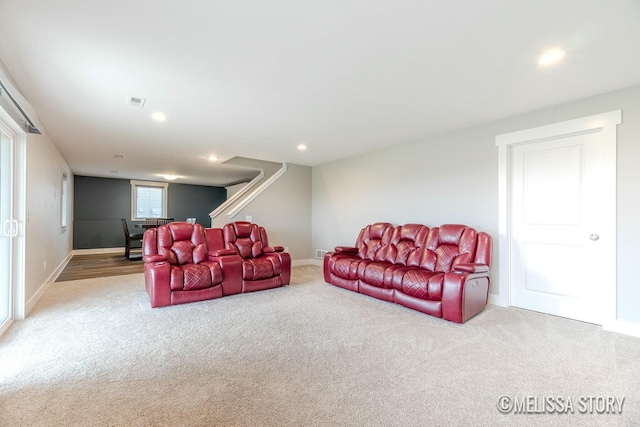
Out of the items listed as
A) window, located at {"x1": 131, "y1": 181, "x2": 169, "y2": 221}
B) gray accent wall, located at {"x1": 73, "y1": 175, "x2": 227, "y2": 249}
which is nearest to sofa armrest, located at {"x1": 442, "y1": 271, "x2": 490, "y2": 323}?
gray accent wall, located at {"x1": 73, "y1": 175, "x2": 227, "y2": 249}

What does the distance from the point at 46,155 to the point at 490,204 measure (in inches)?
250

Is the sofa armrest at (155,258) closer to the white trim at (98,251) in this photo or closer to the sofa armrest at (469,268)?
the sofa armrest at (469,268)

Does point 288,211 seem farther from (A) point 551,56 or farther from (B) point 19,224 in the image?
(A) point 551,56

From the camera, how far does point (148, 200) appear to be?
9.44 metres

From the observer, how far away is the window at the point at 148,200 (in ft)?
30.1

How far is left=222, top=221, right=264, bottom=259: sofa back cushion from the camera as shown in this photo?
463 cm

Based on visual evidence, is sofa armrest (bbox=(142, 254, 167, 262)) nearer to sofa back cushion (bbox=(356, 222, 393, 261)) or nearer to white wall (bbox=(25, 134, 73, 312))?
white wall (bbox=(25, 134, 73, 312))

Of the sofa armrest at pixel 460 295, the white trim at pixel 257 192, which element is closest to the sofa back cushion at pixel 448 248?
the sofa armrest at pixel 460 295

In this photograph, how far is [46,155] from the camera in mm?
4227

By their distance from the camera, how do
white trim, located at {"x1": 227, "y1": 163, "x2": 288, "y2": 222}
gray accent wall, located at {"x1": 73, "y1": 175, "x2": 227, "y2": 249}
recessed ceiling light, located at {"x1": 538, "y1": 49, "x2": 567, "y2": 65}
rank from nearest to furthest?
recessed ceiling light, located at {"x1": 538, "y1": 49, "x2": 567, "y2": 65} < white trim, located at {"x1": 227, "y1": 163, "x2": 288, "y2": 222} < gray accent wall, located at {"x1": 73, "y1": 175, "x2": 227, "y2": 249}

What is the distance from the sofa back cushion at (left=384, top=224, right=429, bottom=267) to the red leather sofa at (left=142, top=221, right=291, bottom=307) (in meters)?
1.65

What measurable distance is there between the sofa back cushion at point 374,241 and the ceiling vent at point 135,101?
3.55 metres

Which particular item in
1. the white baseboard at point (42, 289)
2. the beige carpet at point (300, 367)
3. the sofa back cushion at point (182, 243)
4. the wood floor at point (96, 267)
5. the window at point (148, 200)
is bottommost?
the wood floor at point (96, 267)

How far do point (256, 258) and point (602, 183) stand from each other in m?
4.42
